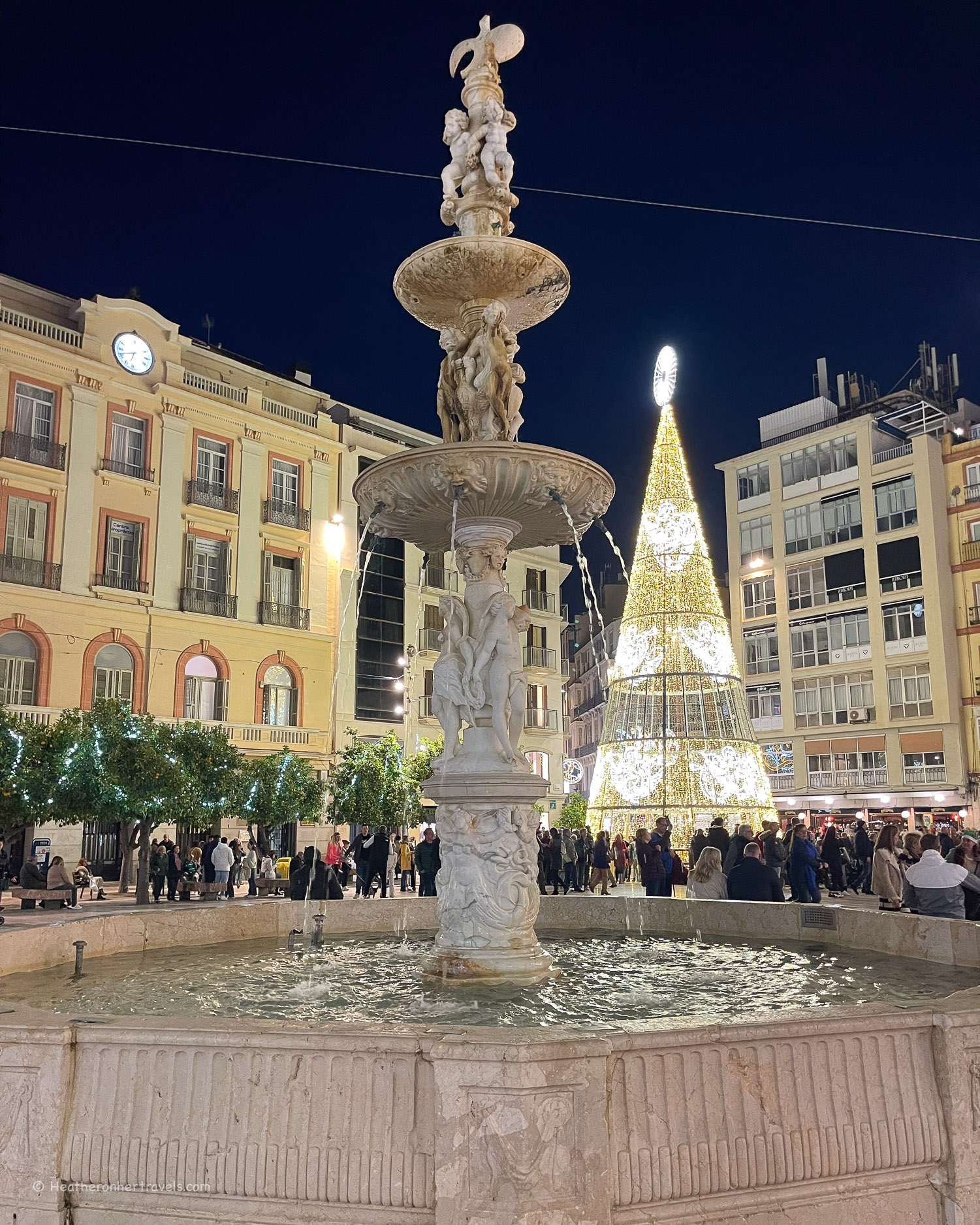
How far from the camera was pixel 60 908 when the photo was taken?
1466 cm

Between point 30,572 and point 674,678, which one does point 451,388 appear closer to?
point 674,678

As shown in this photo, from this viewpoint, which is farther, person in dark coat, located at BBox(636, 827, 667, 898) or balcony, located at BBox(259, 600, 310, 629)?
balcony, located at BBox(259, 600, 310, 629)

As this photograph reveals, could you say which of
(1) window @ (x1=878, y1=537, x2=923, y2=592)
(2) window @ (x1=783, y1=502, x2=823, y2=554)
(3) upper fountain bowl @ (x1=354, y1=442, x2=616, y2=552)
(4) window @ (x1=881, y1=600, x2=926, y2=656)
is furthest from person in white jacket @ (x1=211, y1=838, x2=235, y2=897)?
→ (2) window @ (x1=783, y1=502, x2=823, y2=554)

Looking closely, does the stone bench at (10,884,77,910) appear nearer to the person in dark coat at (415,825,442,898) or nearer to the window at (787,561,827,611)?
the person in dark coat at (415,825,442,898)

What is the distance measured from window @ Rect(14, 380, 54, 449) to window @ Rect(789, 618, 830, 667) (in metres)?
31.0

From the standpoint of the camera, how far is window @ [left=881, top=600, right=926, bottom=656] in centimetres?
4125

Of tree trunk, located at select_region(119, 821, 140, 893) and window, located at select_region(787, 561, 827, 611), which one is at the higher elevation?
window, located at select_region(787, 561, 827, 611)

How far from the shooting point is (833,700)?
143 feet

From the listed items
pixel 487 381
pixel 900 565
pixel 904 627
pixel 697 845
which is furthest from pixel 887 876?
pixel 900 565

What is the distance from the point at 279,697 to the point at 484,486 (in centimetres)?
2713

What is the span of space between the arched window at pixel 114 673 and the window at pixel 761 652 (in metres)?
27.9

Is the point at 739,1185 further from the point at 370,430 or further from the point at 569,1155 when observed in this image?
the point at 370,430

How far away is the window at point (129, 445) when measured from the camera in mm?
31422

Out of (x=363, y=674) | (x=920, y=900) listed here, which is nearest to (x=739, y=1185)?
(x=920, y=900)
